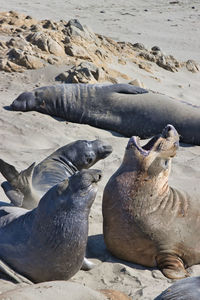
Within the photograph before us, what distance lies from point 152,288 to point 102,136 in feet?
13.0

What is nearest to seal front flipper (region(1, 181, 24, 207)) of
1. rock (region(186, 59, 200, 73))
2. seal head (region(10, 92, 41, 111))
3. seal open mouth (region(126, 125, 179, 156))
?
seal open mouth (region(126, 125, 179, 156))

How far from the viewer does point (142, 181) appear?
4402mm

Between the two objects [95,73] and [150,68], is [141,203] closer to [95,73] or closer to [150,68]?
[95,73]

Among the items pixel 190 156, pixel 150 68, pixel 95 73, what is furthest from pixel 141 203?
pixel 150 68

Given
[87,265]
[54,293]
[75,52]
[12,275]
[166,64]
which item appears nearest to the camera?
[54,293]

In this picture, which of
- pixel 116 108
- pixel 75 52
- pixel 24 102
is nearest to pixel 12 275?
pixel 24 102

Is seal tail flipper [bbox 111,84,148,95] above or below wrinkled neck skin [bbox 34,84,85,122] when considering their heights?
above

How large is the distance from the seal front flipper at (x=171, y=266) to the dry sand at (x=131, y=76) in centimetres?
5

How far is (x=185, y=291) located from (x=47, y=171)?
9.56 feet

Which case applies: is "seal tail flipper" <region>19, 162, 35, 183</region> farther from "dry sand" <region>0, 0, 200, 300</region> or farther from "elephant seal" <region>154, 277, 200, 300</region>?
"elephant seal" <region>154, 277, 200, 300</region>

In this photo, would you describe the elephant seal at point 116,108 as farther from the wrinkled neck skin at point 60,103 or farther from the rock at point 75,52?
the rock at point 75,52

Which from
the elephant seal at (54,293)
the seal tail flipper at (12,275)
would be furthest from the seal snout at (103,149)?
the elephant seal at (54,293)

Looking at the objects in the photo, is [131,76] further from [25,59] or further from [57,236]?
[57,236]

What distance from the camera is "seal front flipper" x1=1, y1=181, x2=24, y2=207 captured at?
4.24 meters
